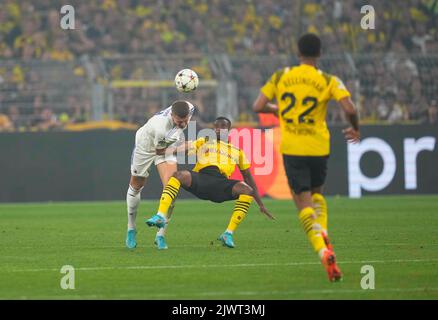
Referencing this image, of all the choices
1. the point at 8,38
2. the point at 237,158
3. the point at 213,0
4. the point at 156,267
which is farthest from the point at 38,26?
the point at 156,267

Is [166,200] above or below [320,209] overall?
above

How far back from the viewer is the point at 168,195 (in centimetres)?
1367

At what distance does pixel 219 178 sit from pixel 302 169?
4.33 metres

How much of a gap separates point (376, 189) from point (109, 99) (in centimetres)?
735

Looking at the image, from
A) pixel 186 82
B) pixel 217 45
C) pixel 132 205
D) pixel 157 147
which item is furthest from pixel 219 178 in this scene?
pixel 217 45

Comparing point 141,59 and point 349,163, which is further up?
point 141,59

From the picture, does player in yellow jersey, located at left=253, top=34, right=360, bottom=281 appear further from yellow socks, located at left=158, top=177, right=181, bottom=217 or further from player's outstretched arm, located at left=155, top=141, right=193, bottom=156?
player's outstretched arm, located at left=155, top=141, right=193, bottom=156

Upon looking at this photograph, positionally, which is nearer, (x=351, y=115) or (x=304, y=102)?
(x=351, y=115)

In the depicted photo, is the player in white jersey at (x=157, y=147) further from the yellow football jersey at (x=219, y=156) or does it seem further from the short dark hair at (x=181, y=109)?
the yellow football jersey at (x=219, y=156)

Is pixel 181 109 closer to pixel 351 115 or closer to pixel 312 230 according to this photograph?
pixel 351 115

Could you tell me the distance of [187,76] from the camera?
47.9ft

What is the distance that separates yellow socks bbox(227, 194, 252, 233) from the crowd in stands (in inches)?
515

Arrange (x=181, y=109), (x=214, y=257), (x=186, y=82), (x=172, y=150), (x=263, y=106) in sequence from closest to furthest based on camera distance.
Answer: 1. (x=263, y=106)
2. (x=214, y=257)
3. (x=181, y=109)
4. (x=172, y=150)
5. (x=186, y=82)

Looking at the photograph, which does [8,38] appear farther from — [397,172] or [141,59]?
[397,172]
